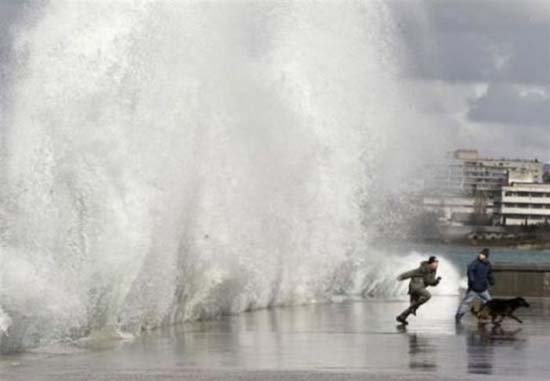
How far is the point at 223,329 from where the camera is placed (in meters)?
25.0

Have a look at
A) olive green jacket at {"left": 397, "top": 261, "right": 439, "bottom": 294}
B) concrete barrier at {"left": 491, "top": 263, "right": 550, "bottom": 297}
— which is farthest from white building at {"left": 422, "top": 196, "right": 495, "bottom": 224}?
olive green jacket at {"left": 397, "top": 261, "right": 439, "bottom": 294}

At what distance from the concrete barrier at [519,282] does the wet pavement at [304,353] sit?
14727 mm

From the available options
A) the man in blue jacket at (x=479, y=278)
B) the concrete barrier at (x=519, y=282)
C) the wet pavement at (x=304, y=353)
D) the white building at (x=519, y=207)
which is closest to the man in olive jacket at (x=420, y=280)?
the wet pavement at (x=304, y=353)

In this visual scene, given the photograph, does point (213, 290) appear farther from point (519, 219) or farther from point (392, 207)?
point (519, 219)

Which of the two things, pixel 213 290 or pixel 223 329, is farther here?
pixel 213 290

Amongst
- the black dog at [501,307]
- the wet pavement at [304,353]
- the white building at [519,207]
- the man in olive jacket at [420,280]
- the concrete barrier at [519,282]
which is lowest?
the wet pavement at [304,353]

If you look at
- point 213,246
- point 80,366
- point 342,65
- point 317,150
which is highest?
point 342,65

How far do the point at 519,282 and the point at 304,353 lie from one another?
78.8ft

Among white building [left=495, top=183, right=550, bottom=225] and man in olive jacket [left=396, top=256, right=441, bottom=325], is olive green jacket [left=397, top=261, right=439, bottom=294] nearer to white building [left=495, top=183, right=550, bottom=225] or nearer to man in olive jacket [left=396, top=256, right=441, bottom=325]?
man in olive jacket [left=396, top=256, right=441, bottom=325]

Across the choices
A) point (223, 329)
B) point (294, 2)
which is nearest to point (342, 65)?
point (294, 2)

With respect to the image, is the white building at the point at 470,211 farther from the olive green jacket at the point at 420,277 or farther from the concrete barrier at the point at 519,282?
the olive green jacket at the point at 420,277

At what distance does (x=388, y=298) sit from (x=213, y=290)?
1429 cm

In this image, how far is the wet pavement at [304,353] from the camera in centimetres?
1758

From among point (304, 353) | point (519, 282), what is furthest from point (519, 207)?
point (304, 353)
